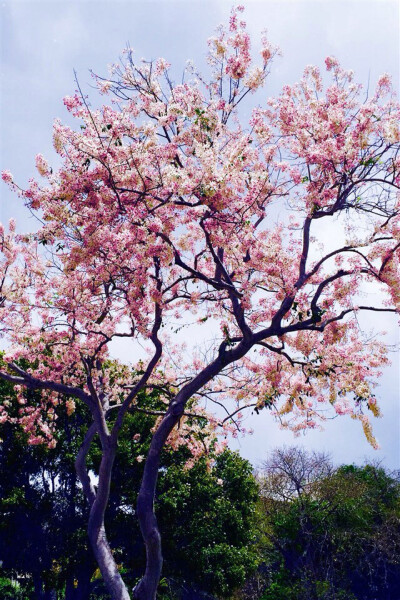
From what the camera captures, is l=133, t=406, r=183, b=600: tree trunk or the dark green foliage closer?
l=133, t=406, r=183, b=600: tree trunk

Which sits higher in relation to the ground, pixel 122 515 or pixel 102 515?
pixel 122 515

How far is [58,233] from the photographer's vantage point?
8625 mm

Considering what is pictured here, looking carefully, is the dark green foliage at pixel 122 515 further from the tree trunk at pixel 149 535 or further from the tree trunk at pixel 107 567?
the tree trunk at pixel 149 535

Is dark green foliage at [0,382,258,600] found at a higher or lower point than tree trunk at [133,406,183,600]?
higher

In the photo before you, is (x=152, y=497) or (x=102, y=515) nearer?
(x=152, y=497)

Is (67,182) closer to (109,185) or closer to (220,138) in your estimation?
(109,185)

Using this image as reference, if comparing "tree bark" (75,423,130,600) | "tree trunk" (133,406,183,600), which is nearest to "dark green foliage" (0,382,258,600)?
"tree bark" (75,423,130,600)

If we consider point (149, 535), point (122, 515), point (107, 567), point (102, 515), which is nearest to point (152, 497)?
point (149, 535)

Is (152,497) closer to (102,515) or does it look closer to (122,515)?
(102,515)

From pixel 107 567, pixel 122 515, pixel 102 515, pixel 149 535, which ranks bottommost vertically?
pixel 107 567

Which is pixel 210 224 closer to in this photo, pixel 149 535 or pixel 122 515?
pixel 149 535

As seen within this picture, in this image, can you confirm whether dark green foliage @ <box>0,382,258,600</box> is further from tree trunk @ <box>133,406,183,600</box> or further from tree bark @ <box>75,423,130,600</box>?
tree trunk @ <box>133,406,183,600</box>

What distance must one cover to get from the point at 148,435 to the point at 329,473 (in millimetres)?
11979

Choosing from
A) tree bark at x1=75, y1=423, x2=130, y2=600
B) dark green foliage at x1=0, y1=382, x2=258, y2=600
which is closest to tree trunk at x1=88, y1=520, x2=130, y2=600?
tree bark at x1=75, y1=423, x2=130, y2=600
